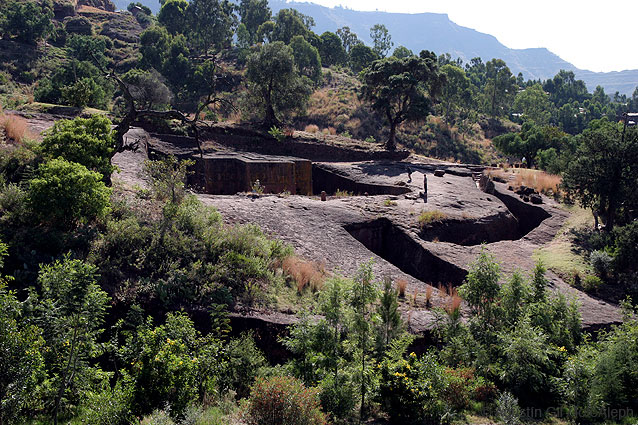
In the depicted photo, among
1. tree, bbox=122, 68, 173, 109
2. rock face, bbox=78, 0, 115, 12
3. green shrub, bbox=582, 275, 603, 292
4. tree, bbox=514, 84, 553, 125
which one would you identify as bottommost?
green shrub, bbox=582, 275, 603, 292

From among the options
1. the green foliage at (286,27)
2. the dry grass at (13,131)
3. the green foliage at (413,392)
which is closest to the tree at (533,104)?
the green foliage at (286,27)

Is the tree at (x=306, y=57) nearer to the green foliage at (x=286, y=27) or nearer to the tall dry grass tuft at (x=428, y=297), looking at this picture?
the green foliage at (x=286, y=27)

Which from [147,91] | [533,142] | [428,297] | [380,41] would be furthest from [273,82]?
[380,41]

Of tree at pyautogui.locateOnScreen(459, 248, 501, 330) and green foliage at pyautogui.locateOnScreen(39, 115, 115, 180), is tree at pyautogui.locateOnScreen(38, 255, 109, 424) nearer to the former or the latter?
green foliage at pyautogui.locateOnScreen(39, 115, 115, 180)

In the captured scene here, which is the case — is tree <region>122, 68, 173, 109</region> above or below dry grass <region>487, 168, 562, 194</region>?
above

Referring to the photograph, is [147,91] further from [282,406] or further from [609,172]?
[282,406]

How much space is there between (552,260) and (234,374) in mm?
12173

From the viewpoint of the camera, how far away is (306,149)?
29.6 metres

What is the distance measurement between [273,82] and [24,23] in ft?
106

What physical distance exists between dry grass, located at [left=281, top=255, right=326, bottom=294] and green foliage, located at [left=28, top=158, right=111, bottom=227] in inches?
180

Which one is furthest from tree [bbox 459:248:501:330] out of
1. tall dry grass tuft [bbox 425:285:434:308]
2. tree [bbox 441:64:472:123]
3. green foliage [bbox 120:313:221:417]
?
tree [bbox 441:64:472:123]

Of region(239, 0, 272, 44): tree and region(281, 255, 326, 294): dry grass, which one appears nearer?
region(281, 255, 326, 294): dry grass

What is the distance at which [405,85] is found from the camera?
103ft

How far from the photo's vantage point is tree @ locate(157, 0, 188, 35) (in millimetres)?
60281
